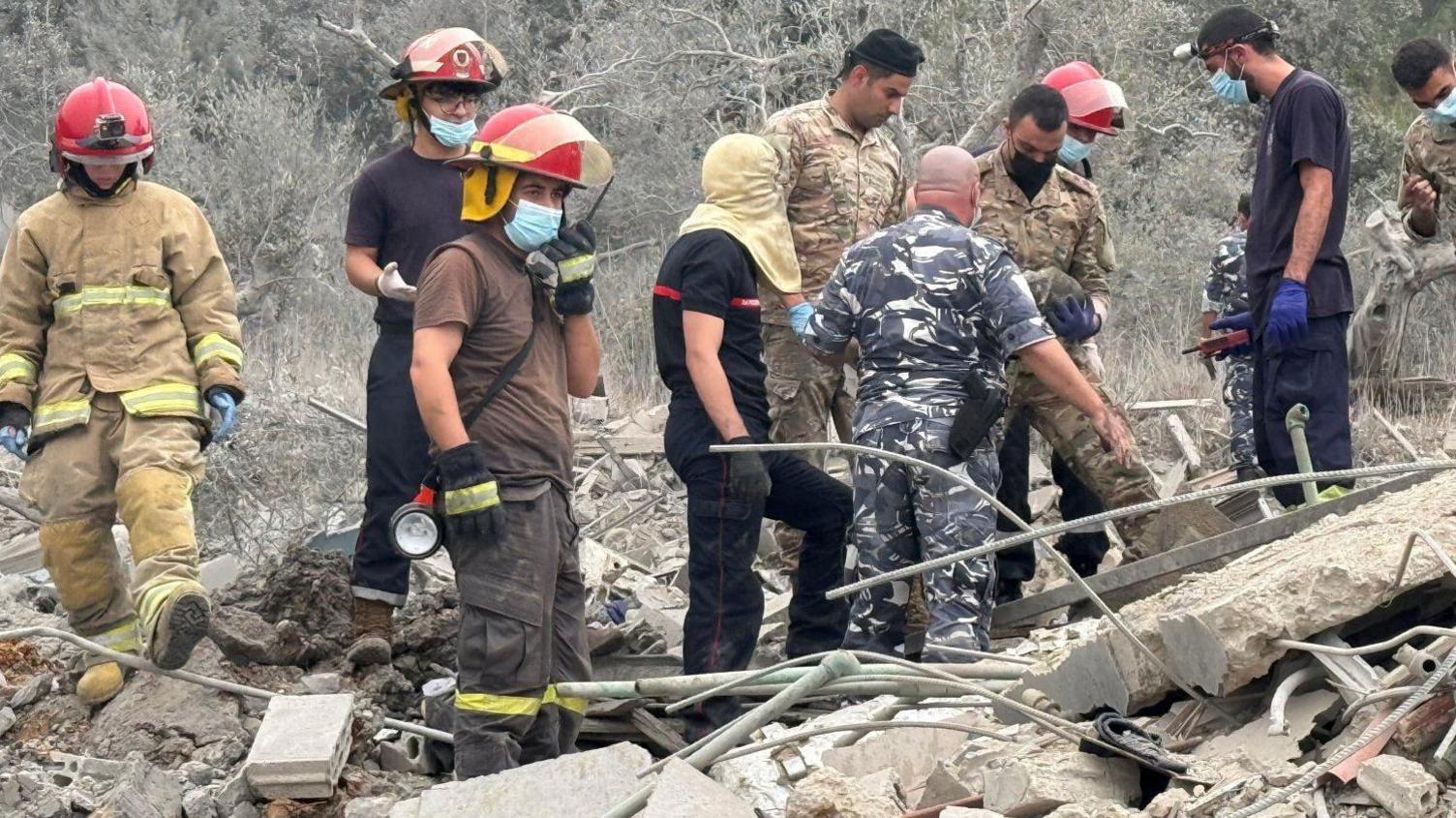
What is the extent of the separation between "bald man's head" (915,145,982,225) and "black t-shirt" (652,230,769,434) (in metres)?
0.71

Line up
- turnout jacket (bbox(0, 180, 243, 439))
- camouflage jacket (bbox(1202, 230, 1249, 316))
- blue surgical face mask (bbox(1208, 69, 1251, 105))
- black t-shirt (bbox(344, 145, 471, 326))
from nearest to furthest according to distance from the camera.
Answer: turnout jacket (bbox(0, 180, 243, 439)), black t-shirt (bbox(344, 145, 471, 326)), blue surgical face mask (bbox(1208, 69, 1251, 105)), camouflage jacket (bbox(1202, 230, 1249, 316))

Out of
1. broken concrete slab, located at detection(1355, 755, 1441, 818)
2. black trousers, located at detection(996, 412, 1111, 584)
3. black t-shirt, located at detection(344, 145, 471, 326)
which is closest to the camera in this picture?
broken concrete slab, located at detection(1355, 755, 1441, 818)

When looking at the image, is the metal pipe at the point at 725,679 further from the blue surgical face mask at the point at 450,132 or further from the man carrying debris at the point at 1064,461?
the blue surgical face mask at the point at 450,132

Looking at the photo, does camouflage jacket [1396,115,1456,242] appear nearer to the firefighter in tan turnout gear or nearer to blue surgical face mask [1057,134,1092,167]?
blue surgical face mask [1057,134,1092,167]

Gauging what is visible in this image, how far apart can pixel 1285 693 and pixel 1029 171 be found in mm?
3545

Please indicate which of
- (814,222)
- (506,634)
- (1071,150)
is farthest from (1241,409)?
(506,634)

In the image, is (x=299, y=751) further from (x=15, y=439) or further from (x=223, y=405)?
(x=15, y=439)

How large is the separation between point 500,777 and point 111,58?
1898 cm

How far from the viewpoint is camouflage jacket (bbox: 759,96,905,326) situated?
7.18 metres

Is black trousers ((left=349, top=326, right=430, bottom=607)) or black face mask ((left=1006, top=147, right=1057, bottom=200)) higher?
black face mask ((left=1006, top=147, right=1057, bottom=200))

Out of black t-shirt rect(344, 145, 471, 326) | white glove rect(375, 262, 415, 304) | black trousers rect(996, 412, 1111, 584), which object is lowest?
black trousers rect(996, 412, 1111, 584)

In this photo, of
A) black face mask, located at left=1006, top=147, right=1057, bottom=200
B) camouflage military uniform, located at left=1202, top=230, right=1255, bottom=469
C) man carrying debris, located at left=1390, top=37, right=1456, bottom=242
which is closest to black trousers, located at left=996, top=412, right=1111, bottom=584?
black face mask, located at left=1006, top=147, right=1057, bottom=200

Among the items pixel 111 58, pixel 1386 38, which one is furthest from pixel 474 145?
pixel 111 58

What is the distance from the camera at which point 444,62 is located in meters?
6.91
